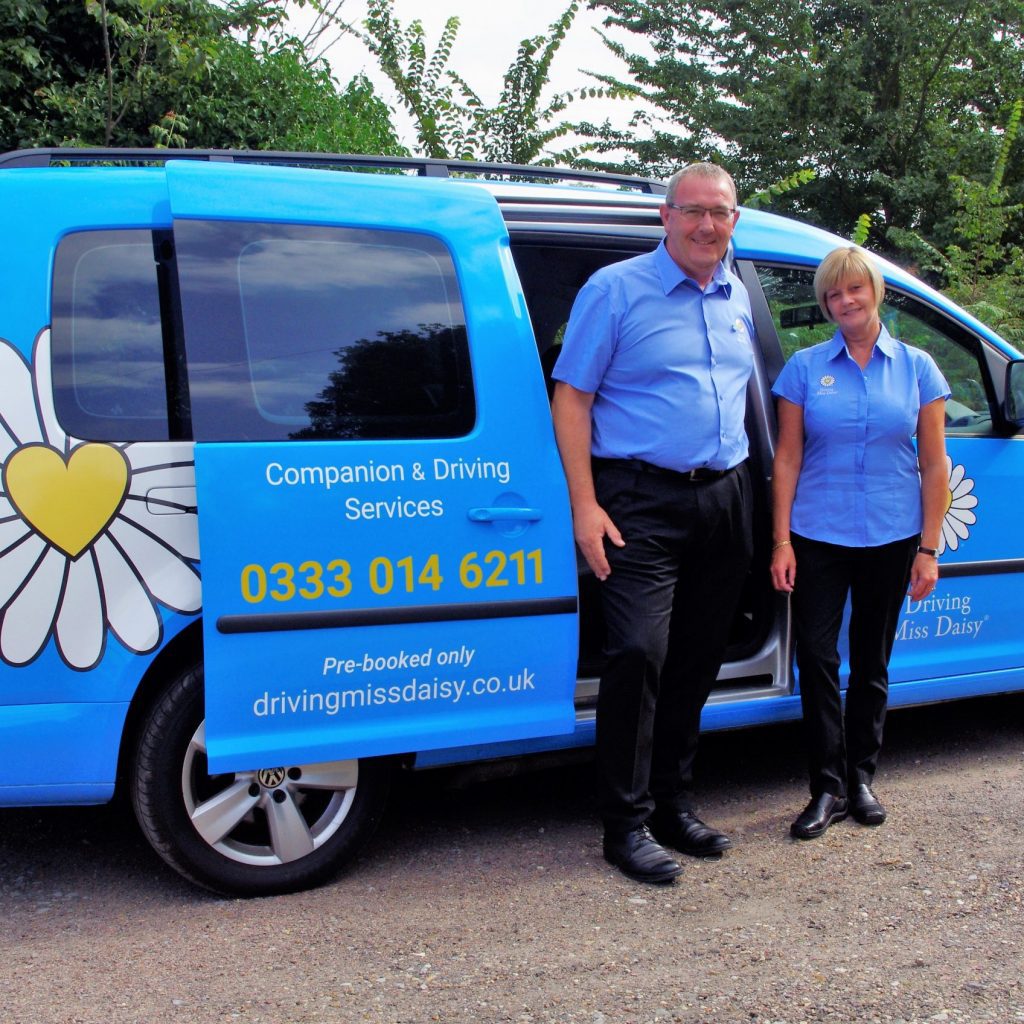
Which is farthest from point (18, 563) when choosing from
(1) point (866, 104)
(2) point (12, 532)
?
(1) point (866, 104)

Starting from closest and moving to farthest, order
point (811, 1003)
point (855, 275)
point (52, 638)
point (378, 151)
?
point (811, 1003)
point (52, 638)
point (855, 275)
point (378, 151)

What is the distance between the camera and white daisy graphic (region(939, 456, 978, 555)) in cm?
368

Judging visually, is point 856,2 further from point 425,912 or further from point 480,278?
point 425,912

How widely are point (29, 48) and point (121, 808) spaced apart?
5548 mm

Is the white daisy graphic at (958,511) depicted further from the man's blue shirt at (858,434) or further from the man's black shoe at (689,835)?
the man's black shoe at (689,835)

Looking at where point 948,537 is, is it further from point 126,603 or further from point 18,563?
point 18,563

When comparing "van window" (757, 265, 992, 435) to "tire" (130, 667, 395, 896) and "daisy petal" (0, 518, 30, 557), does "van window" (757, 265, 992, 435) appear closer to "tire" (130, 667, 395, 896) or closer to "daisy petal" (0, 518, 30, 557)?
"tire" (130, 667, 395, 896)

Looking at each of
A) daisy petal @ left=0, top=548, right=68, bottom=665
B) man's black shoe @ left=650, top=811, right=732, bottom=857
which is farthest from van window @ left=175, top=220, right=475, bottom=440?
man's black shoe @ left=650, top=811, right=732, bottom=857

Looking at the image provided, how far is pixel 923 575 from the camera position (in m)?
3.44

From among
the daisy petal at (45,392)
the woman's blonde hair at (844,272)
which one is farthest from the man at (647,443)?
the daisy petal at (45,392)

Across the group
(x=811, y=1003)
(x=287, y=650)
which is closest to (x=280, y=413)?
(x=287, y=650)

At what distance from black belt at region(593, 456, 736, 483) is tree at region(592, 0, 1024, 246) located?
1103 centimetres

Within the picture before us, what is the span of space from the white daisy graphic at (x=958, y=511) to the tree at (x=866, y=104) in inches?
400

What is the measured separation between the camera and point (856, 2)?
14.4m
